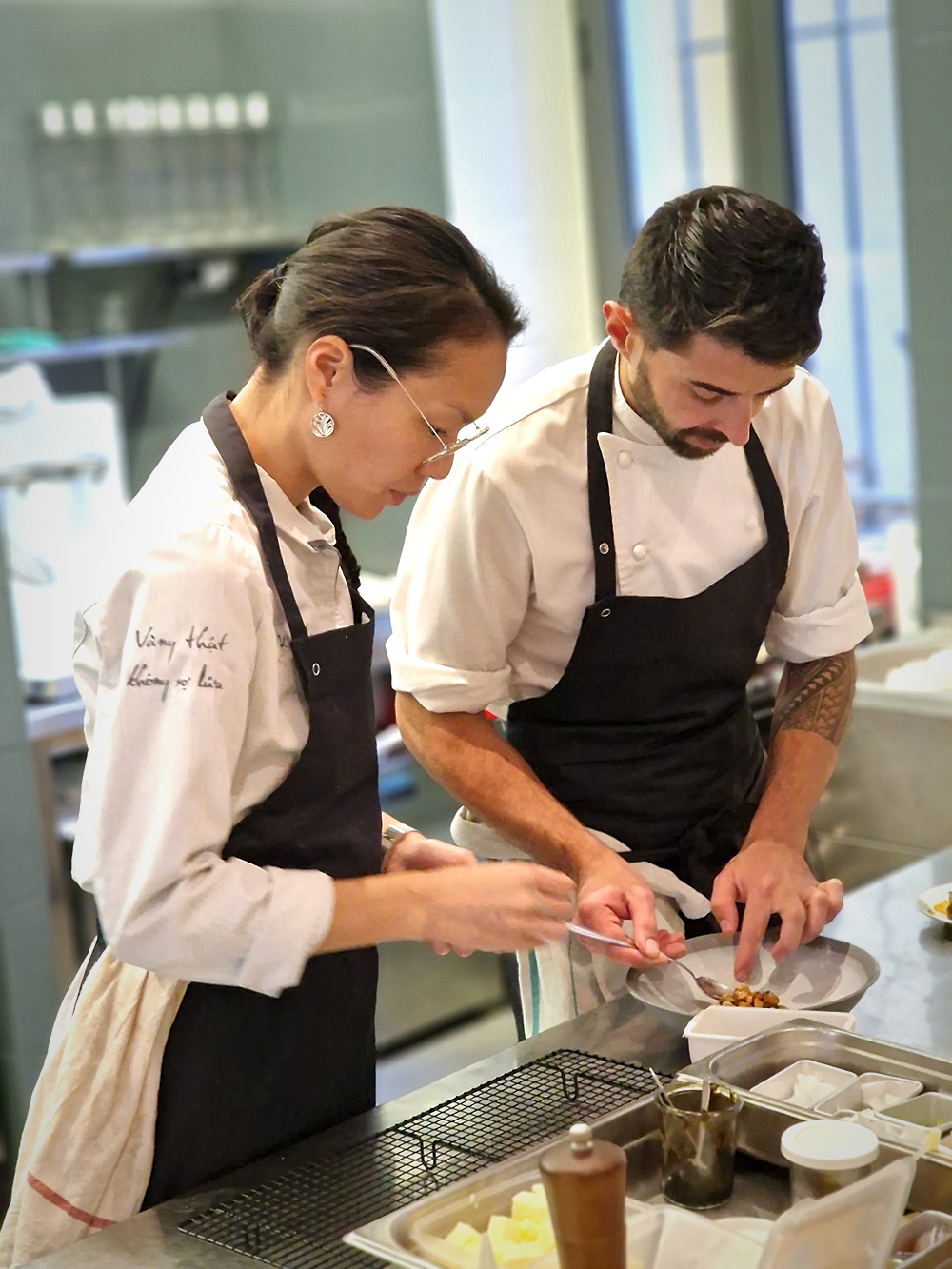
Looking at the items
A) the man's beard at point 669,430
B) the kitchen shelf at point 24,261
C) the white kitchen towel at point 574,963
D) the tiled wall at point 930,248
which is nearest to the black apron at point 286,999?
the white kitchen towel at point 574,963

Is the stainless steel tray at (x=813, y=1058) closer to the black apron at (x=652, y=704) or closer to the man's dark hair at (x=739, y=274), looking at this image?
the black apron at (x=652, y=704)

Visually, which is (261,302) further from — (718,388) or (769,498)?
(769,498)

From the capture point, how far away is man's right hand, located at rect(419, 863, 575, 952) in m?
1.51

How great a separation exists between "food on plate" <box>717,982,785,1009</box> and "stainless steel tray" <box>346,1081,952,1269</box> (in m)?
0.13

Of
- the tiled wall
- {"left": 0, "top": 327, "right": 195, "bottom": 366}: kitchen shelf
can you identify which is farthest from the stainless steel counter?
{"left": 0, "top": 327, "right": 195, "bottom": 366}: kitchen shelf

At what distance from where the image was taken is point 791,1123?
4.86ft

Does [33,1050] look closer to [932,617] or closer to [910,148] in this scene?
[932,617]

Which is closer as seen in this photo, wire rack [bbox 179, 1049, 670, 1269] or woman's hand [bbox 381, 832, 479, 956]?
wire rack [bbox 179, 1049, 670, 1269]

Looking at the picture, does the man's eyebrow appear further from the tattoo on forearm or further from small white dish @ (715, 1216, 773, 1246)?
small white dish @ (715, 1216, 773, 1246)

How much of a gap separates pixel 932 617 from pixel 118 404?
2603mm

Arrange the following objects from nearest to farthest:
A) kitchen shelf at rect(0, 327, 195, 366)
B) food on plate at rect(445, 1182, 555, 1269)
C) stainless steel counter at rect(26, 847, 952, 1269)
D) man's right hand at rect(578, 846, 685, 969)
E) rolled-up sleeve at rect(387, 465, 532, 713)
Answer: food on plate at rect(445, 1182, 555, 1269), stainless steel counter at rect(26, 847, 952, 1269), man's right hand at rect(578, 846, 685, 969), rolled-up sleeve at rect(387, 465, 532, 713), kitchen shelf at rect(0, 327, 195, 366)

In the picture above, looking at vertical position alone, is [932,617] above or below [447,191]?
below

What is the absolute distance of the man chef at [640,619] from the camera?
1926 millimetres

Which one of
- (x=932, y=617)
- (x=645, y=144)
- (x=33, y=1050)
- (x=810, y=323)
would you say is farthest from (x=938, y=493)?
(x=33, y=1050)
